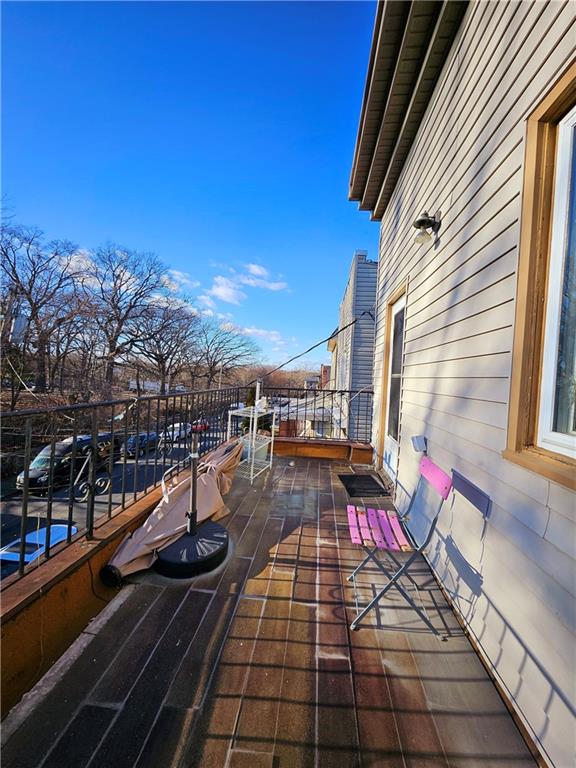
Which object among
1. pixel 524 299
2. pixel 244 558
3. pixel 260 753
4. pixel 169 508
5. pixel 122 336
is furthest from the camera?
pixel 122 336

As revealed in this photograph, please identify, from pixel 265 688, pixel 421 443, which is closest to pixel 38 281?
pixel 421 443

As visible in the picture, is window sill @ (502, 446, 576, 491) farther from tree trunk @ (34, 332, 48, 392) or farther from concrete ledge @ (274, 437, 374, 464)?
tree trunk @ (34, 332, 48, 392)

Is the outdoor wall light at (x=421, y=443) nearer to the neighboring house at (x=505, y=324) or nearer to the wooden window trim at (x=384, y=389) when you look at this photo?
the neighboring house at (x=505, y=324)

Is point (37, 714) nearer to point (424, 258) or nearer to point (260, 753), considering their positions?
point (260, 753)

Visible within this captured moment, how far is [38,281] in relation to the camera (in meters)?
15.5

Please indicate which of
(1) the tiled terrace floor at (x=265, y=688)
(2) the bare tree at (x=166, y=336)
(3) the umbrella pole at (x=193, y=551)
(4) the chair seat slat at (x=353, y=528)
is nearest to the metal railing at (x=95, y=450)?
(3) the umbrella pole at (x=193, y=551)

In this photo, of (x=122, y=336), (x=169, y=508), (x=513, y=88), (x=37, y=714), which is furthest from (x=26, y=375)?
(x=513, y=88)

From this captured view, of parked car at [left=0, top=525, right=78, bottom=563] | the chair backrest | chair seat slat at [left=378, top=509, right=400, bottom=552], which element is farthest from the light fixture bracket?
parked car at [left=0, top=525, right=78, bottom=563]

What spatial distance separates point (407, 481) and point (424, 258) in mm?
2154

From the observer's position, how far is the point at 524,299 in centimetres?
138

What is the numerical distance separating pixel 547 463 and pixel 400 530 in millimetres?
1247

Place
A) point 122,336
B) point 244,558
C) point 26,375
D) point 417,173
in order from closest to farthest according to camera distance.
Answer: point 244,558
point 417,173
point 26,375
point 122,336

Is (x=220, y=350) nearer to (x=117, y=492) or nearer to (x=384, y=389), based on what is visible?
(x=117, y=492)

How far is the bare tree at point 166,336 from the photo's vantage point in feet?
69.7
